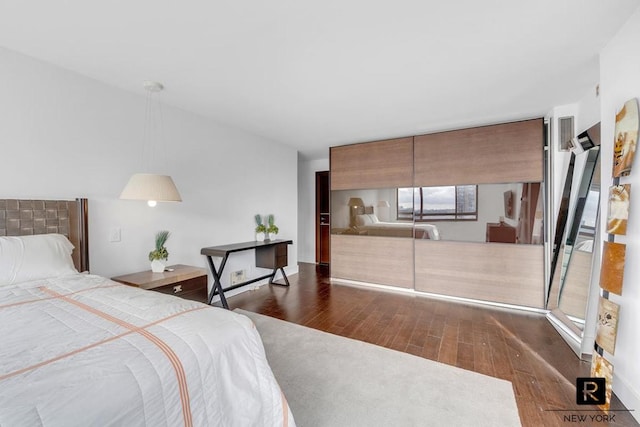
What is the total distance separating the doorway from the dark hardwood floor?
175 cm

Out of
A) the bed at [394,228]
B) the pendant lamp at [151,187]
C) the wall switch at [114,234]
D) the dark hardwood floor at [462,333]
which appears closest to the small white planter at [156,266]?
the wall switch at [114,234]

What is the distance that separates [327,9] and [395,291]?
3603 mm

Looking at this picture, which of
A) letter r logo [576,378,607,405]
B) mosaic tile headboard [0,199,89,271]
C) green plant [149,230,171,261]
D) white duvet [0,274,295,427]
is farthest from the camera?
green plant [149,230,171,261]

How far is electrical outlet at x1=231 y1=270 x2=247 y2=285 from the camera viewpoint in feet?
12.5

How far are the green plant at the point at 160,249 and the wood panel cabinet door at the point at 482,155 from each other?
329 cm

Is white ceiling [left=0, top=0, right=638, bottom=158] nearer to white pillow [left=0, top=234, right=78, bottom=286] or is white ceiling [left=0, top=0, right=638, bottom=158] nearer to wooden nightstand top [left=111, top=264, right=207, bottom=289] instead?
white pillow [left=0, top=234, right=78, bottom=286]

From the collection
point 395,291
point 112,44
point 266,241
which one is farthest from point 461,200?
point 112,44

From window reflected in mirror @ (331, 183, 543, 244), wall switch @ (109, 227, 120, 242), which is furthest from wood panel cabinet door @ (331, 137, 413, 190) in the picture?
wall switch @ (109, 227, 120, 242)

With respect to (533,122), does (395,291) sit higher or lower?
lower

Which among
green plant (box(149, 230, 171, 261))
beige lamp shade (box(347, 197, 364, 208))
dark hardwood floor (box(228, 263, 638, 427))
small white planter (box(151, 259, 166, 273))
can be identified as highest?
beige lamp shade (box(347, 197, 364, 208))

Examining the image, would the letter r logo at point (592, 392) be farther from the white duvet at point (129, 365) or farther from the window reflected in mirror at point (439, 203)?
the window reflected in mirror at point (439, 203)

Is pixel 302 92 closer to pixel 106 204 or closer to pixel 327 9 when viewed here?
pixel 327 9

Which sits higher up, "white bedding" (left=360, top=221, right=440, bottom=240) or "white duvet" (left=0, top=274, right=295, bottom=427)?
"white bedding" (left=360, top=221, right=440, bottom=240)

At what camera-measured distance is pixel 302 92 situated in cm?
266
